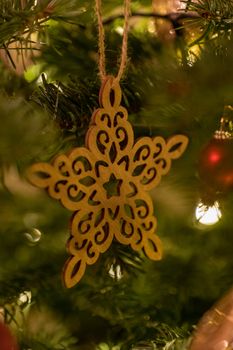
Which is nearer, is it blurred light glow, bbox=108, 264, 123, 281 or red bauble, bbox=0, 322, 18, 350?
red bauble, bbox=0, 322, 18, 350

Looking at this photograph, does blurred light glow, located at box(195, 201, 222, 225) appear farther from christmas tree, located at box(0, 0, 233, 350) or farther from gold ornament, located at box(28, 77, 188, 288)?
gold ornament, located at box(28, 77, 188, 288)

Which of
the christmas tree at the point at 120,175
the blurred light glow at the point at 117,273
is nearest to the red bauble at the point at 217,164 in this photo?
the christmas tree at the point at 120,175

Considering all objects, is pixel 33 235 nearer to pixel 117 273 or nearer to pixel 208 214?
pixel 117 273

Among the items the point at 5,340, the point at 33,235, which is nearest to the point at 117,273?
the point at 33,235

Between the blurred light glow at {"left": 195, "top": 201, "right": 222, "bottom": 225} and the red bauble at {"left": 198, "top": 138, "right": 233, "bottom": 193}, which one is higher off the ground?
the red bauble at {"left": 198, "top": 138, "right": 233, "bottom": 193}

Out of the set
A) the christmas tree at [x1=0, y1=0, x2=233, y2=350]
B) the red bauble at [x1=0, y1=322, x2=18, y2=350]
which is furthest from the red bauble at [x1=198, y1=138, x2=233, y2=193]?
the red bauble at [x1=0, y1=322, x2=18, y2=350]

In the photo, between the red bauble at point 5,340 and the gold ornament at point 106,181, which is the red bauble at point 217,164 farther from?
the red bauble at point 5,340
